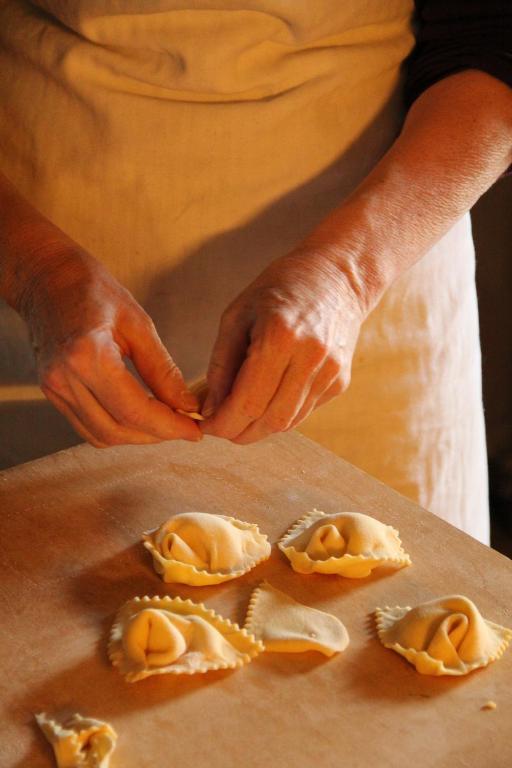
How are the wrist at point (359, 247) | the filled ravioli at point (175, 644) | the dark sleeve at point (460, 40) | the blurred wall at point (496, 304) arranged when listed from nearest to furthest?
the filled ravioli at point (175, 644) < the wrist at point (359, 247) < the dark sleeve at point (460, 40) < the blurred wall at point (496, 304)

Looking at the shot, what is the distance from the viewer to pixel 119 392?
1.31 m

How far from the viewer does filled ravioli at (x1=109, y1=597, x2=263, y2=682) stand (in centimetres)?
118

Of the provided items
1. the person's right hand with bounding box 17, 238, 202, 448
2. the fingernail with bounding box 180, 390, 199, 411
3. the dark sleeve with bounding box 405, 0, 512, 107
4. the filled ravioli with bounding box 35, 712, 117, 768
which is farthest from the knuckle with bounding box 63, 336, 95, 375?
the dark sleeve with bounding box 405, 0, 512, 107

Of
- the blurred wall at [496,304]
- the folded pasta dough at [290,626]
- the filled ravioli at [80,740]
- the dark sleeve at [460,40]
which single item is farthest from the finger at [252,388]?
the blurred wall at [496,304]

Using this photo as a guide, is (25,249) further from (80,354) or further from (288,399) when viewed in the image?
(288,399)

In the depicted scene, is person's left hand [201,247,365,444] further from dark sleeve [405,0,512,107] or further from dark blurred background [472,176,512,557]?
dark blurred background [472,176,512,557]

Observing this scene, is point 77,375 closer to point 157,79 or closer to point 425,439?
point 157,79

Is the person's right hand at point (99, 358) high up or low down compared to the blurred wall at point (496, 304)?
up

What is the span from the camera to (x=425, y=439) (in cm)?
179

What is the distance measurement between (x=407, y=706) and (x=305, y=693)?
0.35ft

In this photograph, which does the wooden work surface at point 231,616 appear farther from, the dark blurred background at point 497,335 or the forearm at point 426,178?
the dark blurred background at point 497,335

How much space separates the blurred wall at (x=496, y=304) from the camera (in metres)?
3.06

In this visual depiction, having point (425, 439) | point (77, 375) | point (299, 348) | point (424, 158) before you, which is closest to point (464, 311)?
point (425, 439)

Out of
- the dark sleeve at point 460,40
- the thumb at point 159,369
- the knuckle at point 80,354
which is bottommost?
the thumb at point 159,369
